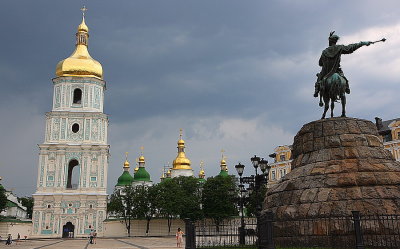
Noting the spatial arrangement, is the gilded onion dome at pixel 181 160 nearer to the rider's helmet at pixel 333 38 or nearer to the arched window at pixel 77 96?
the arched window at pixel 77 96

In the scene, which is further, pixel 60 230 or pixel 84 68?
pixel 84 68

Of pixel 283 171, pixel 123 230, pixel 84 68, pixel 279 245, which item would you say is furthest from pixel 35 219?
pixel 279 245

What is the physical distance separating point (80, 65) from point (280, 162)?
100.0ft

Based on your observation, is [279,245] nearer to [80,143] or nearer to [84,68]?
[80,143]

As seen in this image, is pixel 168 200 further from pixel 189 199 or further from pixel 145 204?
pixel 189 199

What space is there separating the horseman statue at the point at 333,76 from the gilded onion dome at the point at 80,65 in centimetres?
3978

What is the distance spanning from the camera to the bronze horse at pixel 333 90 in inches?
688

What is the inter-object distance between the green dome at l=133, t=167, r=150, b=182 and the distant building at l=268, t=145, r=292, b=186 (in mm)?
23898

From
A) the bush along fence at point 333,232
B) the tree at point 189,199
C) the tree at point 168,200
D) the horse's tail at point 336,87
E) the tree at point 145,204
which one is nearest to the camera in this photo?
the bush along fence at point 333,232

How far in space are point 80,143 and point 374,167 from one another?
4096cm

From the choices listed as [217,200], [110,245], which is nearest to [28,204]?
[217,200]

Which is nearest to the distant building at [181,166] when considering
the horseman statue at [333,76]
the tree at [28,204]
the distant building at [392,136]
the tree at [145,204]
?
the tree at [145,204]

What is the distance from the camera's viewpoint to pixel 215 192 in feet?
167

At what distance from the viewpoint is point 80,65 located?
173ft
